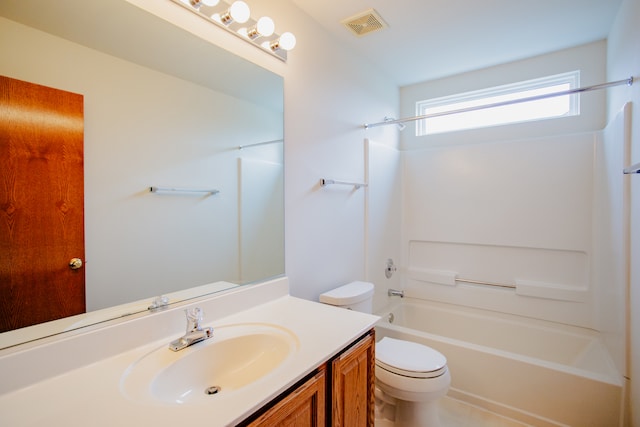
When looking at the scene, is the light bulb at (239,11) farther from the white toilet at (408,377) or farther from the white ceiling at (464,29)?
the white toilet at (408,377)

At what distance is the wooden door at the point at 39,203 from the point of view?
0.79 metres

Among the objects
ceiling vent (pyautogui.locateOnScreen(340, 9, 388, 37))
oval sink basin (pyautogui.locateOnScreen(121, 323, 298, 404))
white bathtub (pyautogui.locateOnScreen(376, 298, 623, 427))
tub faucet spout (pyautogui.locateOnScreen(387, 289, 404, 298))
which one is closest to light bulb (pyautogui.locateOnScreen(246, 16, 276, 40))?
ceiling vent (pyautogui.locateOnScreen(340, 9, 388, 37))

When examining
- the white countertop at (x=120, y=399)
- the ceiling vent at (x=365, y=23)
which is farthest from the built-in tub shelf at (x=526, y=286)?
the ceiling vent at (x=365, y=23)

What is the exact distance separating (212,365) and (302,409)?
36 centimetres

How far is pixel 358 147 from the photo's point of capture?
91.1 inches

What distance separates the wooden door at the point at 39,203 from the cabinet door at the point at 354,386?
0.88 meters

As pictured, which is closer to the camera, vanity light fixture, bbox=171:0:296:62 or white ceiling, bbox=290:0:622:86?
vanity light fixture, bbox=171:0:296:62

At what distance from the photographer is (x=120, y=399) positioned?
744 millimetres

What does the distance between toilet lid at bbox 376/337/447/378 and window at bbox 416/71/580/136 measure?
192 cm

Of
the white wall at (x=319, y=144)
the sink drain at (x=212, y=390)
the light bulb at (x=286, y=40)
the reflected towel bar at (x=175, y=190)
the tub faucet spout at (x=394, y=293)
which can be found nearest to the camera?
the sink drain at (x=212, y=390)

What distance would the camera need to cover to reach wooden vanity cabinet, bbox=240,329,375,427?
0.82 m

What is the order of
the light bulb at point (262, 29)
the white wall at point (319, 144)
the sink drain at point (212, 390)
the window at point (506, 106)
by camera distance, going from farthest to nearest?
the window at point (506, 106), the white wall at point (319, 144), the light bulb at point (262, 29), the sink drain at point (212, 390)

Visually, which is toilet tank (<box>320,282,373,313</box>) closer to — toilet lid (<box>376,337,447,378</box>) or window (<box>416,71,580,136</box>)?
toilet lid (<box>376,337,447,378</box>)

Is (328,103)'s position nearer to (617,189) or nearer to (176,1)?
(176,1)
